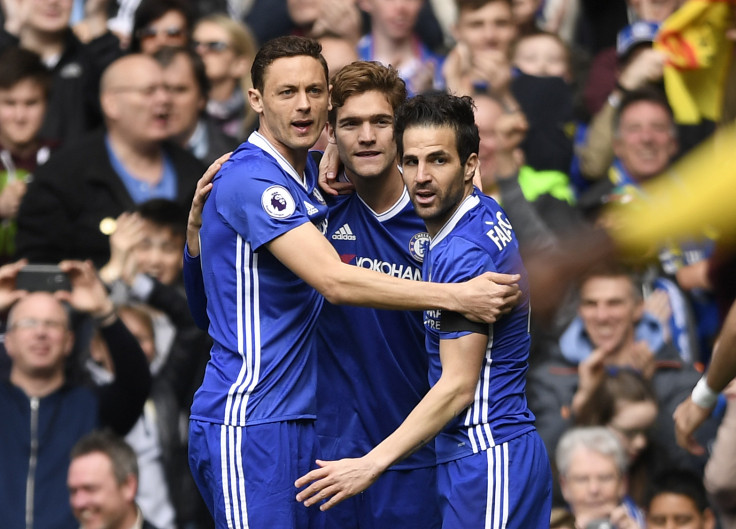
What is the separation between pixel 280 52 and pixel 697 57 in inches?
160

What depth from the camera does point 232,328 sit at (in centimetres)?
589

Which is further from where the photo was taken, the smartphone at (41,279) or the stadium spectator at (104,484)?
the smartphone at (41,279)

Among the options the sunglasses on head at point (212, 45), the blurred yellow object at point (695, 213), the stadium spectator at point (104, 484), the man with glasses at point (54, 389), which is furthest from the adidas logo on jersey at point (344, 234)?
the sunglasses on head at point (212, 45)

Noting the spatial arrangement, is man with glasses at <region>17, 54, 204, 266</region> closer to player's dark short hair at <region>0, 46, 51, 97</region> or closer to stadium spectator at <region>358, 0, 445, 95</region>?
player's dark short hair at <region>0, 46, 51, 97</region>

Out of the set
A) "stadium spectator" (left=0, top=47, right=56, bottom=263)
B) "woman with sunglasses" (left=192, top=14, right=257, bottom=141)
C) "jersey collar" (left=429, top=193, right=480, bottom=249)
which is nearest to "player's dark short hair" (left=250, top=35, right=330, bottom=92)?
"jersey collar" (left=429, top=193, right=480, bottom=249)

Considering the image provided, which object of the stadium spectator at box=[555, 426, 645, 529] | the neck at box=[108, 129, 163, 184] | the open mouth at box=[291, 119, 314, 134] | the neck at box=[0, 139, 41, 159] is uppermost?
the neck at box=[0, 139, 41, 159]

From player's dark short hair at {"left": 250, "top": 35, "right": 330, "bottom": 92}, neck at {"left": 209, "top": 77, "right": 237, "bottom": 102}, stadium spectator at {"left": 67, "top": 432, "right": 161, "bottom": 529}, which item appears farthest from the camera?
neck at {"left": 209, "top": 77, "right": 237, "bottom": 102}

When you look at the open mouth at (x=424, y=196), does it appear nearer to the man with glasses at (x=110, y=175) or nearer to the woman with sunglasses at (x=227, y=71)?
the man with glasses at (x=110, y=175)

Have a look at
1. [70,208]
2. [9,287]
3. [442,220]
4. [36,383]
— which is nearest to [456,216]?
[442,220]

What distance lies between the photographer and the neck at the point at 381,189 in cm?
640

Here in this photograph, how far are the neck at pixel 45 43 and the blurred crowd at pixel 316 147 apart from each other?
0.05 feet

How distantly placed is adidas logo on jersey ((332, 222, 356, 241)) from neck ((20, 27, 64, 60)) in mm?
3940

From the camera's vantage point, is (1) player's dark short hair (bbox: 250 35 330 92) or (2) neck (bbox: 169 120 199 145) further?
(2) neck (bbox: 169 120 199 145)

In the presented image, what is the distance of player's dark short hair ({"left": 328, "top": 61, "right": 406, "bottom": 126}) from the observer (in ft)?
20.5
